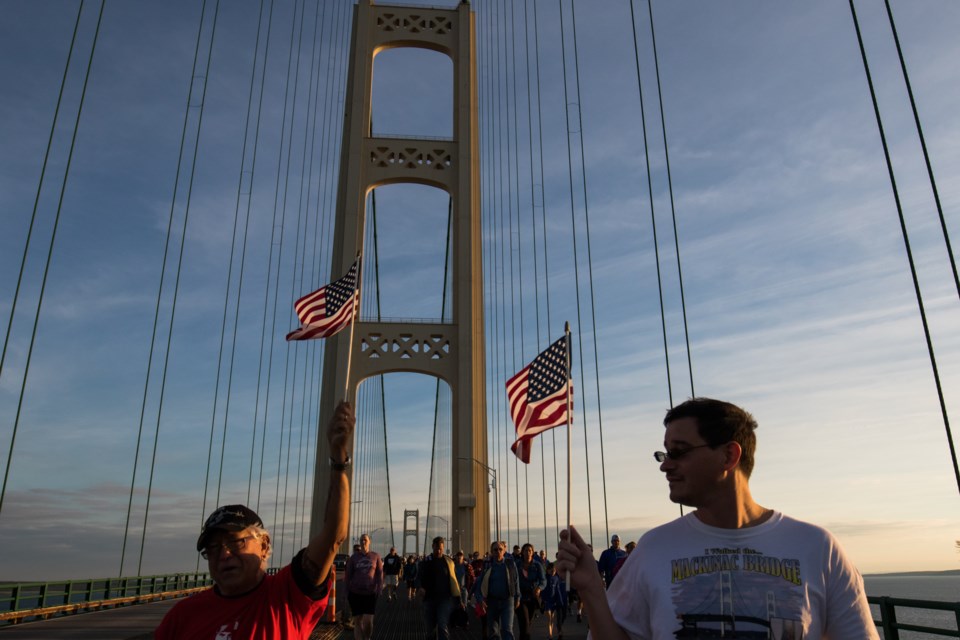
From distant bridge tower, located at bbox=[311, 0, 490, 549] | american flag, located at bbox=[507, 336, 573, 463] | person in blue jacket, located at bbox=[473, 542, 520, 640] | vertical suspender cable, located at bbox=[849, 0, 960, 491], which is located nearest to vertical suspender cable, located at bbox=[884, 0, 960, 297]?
vertical suspender cable, located at bbox=[849, 0, 960, 491]

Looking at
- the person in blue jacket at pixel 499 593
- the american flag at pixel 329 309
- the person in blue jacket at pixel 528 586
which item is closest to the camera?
the person in blue jacket at pixel 499 593

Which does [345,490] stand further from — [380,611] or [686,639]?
[380,611]

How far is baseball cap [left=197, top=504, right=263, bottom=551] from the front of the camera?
87.2 inches

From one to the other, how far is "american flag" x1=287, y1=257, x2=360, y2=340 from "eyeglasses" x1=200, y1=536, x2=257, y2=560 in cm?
798

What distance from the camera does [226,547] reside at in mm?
2229

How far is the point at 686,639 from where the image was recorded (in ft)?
5.71

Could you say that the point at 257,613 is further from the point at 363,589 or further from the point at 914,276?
the point at 363,589

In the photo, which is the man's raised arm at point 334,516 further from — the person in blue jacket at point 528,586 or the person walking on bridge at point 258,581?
the person in blue jacket at point 528,586

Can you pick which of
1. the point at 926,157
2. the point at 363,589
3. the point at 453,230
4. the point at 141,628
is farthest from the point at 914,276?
the point at 453,230

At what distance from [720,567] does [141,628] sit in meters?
10.2

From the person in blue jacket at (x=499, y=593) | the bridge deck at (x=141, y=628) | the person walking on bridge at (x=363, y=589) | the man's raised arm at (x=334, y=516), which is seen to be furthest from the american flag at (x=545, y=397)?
the bridge deck at (x=141, y=628)

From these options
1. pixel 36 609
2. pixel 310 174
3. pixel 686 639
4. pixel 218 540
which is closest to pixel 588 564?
pixel 686 639

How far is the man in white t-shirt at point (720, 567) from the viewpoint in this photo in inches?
68.1

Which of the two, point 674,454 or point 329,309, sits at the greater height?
point 329,309
